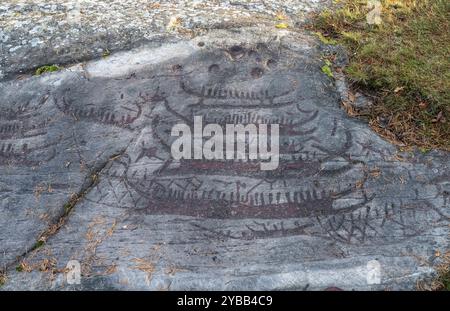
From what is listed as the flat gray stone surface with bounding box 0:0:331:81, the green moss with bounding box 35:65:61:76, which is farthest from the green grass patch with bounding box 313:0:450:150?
the green moss with bounding box 35:65:61:76

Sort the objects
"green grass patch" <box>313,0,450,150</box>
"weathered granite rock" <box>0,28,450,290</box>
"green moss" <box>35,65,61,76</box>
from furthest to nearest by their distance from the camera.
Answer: "green moss" <box>35,65,61,76</box>, "green grass patch" <box>313,0,450,150</box>, "weathered granite rock" <box>0,28,450,290</box>

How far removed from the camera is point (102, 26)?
549 cm

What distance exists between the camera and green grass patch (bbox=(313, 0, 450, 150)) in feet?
14.8

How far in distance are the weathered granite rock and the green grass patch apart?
0.28m

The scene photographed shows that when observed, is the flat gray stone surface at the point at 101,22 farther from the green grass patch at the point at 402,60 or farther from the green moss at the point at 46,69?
the green grass patch at the point at 402,60

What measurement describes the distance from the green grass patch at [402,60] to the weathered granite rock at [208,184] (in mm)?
277

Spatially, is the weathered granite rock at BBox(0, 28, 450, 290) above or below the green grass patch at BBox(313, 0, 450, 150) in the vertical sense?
below

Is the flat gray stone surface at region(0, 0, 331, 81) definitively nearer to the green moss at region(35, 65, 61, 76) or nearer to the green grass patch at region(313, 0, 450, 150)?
the green moss at region(35, 65, 61, 76)

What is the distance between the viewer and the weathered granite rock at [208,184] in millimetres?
3688

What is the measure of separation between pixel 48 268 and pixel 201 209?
→ 115 centimetres

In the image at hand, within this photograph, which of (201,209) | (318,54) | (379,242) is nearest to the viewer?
(379,242)

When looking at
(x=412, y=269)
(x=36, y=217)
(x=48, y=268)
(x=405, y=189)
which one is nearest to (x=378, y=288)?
(x=412, y=269)

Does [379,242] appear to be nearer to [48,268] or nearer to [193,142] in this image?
[193,142]

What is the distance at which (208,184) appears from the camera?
4.17 meters
